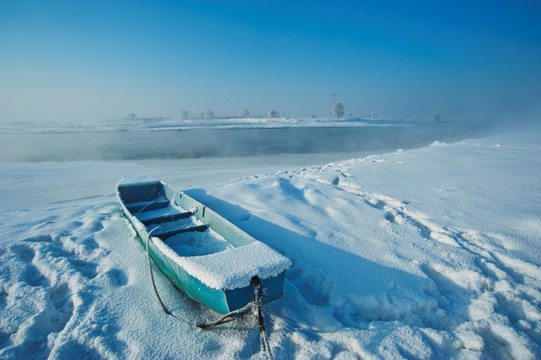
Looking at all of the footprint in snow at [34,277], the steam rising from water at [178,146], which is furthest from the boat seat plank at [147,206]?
the steam rising from water at [178,146]

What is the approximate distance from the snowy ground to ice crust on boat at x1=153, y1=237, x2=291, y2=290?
2.43ft

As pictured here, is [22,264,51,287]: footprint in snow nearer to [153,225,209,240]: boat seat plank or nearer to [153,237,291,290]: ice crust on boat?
[153,225,209,240]: boat seat plank

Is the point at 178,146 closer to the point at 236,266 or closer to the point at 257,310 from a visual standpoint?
the point at 236,266

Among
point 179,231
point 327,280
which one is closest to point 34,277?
point 179,231

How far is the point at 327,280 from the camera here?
3.78m

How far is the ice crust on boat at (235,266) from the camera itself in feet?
8.72

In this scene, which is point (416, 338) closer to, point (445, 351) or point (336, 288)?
point (445, 351)

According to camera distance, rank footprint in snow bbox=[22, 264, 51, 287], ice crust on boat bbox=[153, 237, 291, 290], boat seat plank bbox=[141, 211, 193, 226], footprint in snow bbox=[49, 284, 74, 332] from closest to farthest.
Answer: ice crust on boat bbox=[153, 237, 291, 290] → footprint in snow bbox=[49, 284, 74, 332] → footprint in snow bbox=[22, 264, 51, 287] → boat seat plank bbox=[141, 211, 193, 226]

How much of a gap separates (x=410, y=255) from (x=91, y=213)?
Result: 24.2 ft

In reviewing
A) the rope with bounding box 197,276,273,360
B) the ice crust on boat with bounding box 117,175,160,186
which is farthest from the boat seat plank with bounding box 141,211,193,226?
the rope with bounding box 197,276,273,360

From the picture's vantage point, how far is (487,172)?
8.43 metres

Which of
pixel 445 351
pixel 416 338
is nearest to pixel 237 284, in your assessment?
pixel 416 338

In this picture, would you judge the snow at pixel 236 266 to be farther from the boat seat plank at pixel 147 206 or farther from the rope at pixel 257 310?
the boat seat plank at pixel 147 206

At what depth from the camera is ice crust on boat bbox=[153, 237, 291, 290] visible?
2.66m
